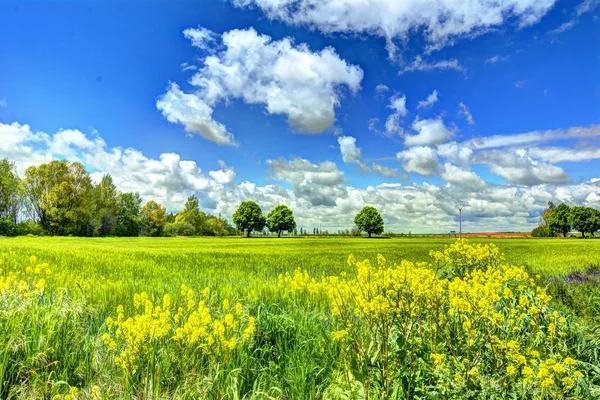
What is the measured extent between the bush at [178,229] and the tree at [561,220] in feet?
349

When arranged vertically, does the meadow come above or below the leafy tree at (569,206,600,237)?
below

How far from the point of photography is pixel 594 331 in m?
5.04

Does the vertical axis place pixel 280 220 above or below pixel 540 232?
above

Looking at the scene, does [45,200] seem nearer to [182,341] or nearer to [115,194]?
[115,194]

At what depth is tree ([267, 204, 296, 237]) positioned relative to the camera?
384ft

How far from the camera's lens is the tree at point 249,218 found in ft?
377

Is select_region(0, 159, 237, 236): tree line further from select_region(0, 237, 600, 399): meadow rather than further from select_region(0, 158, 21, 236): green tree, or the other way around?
select_region(0, 237, 600, 399): meadow

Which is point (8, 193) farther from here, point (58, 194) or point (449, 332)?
point (449, 332)

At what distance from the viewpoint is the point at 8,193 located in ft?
224

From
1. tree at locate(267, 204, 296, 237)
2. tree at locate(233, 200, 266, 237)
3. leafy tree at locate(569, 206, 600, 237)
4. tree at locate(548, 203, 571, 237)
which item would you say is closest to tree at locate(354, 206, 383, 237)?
tree at locate(267, 204, 296, 237)

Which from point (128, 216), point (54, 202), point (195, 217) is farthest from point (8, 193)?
point (195, 217)

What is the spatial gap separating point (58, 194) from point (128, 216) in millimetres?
25002

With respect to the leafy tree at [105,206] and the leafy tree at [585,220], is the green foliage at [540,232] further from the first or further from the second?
the leafy tree at [105,206]

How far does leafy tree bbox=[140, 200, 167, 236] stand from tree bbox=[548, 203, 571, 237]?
377 ft
